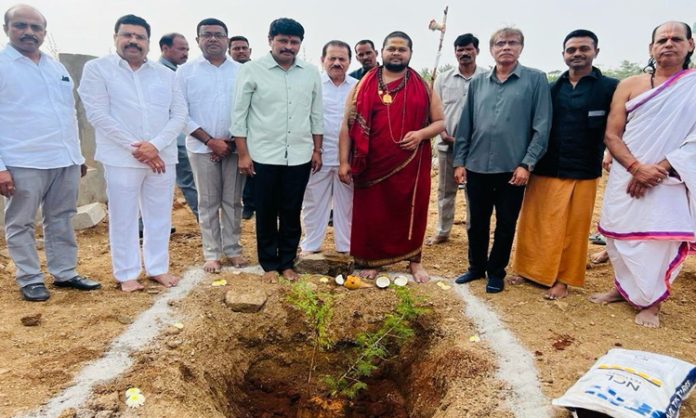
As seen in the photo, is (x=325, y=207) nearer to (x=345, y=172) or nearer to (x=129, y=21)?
(x=345, y=172)

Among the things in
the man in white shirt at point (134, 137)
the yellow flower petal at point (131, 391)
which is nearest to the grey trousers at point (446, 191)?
the man in white shirt at point (134, 137)

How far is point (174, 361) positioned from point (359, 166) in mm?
2023

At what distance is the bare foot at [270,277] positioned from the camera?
4188mm

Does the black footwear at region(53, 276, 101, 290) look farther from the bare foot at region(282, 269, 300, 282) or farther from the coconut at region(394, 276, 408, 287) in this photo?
the coconut at region(394, 276, 408, 287)

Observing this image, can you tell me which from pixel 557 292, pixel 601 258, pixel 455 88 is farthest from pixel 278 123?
pixel 601 258

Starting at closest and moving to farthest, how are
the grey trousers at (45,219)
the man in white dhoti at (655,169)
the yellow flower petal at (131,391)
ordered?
the yellow flower petal at (131,391) → the man in white dhoti at (655,169) → the grey trousers at (45,219)

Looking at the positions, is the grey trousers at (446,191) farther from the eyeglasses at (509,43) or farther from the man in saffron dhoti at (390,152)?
the eyeglasses at (509,43)

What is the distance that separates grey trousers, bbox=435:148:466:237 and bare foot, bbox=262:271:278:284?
2.10m

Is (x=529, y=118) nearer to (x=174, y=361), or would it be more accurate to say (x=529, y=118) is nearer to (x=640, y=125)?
(x=640, y=125)

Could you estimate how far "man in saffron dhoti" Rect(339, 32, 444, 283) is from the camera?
13.1 feet

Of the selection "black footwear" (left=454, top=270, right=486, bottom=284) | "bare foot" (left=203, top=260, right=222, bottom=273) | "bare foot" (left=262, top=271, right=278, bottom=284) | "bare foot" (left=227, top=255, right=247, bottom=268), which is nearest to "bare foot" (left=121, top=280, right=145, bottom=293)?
"bare foot" (left=203, top=260, right=222, bottom=273)

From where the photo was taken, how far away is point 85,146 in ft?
21.2

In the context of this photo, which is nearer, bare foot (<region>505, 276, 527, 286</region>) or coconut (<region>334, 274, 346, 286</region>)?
coconut (<region>334, 274, 346, 286</region>)

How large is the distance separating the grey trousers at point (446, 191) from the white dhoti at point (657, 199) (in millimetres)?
1790
